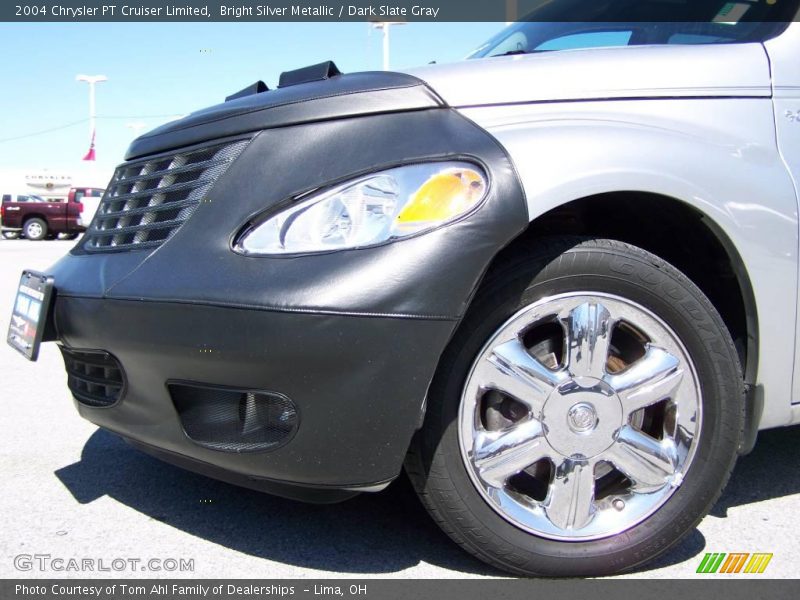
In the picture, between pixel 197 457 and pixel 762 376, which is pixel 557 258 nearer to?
pixel 762 376

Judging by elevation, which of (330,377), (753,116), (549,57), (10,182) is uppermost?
(549,57)

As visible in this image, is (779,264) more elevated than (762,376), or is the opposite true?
(779,264)

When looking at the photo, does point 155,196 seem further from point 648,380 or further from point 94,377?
point 648,380

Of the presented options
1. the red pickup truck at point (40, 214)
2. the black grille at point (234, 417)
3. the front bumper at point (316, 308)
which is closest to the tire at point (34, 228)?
the red pickup truck at point (40, 214)

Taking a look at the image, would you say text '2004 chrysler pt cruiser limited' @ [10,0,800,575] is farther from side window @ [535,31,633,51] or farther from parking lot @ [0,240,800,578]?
side window @ [535,31,633,51]

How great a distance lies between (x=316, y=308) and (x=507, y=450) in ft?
2.18

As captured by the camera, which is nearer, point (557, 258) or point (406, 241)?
point (406, 241)

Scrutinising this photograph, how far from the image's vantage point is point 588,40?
273cm

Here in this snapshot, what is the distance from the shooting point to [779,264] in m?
2.08

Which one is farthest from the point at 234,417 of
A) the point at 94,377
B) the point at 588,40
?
the point at 588,40

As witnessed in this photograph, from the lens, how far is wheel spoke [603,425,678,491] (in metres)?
2.01

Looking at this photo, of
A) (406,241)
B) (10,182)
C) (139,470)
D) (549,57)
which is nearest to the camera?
(406,241)

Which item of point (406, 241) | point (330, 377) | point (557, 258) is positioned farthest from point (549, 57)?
point (330, 377)
